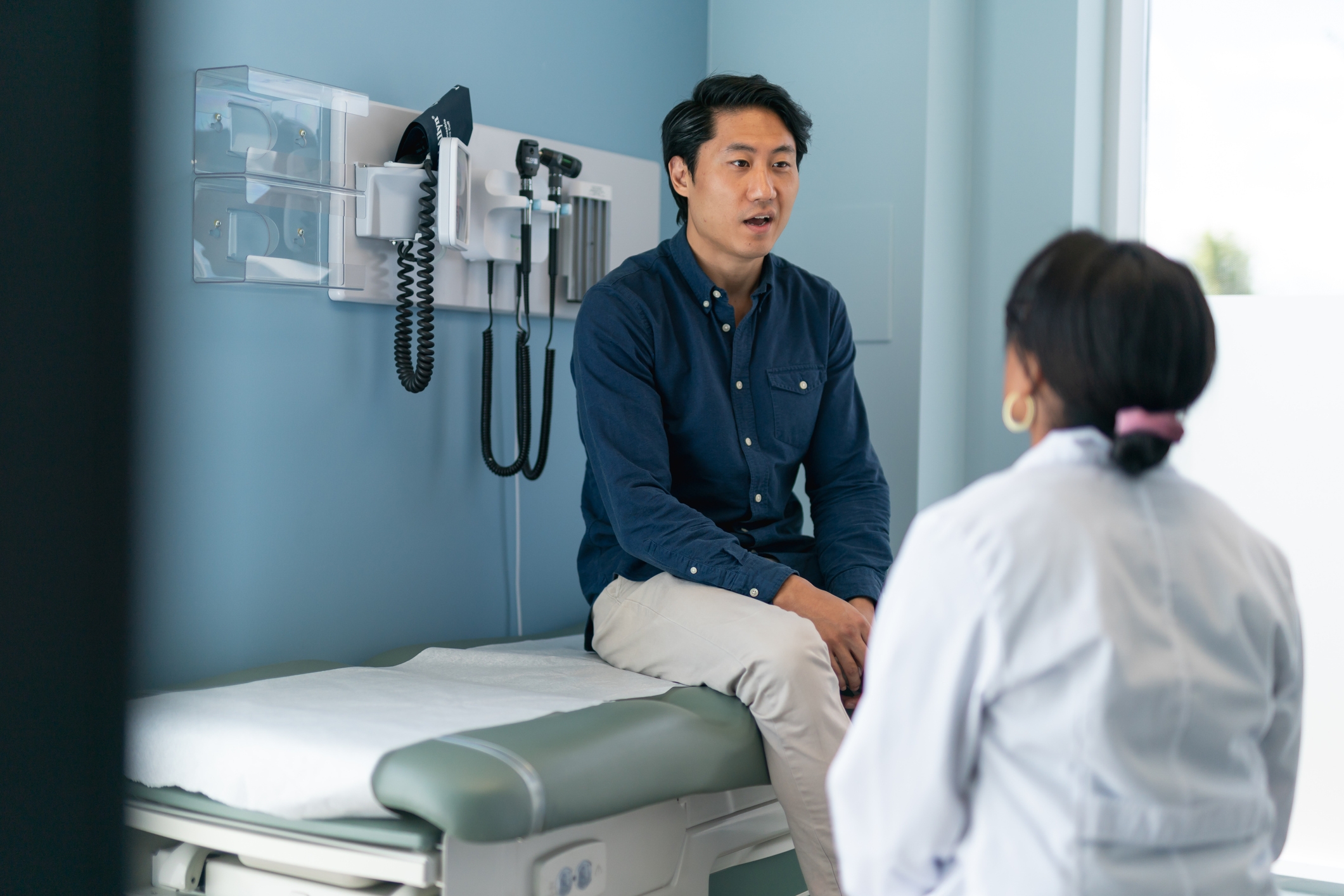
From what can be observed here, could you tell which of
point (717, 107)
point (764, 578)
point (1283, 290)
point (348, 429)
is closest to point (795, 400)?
point (764, 578)

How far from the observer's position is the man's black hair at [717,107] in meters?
2.03

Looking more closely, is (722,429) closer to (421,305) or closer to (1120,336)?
(421,305)

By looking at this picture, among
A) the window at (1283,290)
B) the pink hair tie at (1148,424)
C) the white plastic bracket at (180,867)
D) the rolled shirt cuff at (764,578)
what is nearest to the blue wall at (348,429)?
the white plastic bracket at (180,867)

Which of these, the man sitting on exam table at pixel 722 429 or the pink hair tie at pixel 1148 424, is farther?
the man sitting on exam table at pixel 722 429

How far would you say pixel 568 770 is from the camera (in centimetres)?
129

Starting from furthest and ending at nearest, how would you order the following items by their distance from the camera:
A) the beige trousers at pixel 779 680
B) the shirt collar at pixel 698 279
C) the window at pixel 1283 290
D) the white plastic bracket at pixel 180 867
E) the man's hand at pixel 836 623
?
1. the window at pixel 1283 290
2. the shirt collar at pixel 698 279
3. the man's hand at pixel 836 623
4. the beige trousers at pixel 779 680
5. the white plastic bracket at pixel 180 867

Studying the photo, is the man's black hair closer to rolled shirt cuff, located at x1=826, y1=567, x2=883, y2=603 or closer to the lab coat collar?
rolled shirt cuff, located at x1=826, y1=567, x2=883, y2=603

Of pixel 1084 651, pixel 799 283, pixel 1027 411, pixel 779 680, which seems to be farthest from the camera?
pixel 799 283

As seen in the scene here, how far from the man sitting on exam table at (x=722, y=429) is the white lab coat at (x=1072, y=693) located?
0.79 metres

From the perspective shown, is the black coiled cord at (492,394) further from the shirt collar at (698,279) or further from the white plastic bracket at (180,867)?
the white plastic bracket at (180,867)

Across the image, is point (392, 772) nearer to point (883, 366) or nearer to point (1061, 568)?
point (1061, 568)

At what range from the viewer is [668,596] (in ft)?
5.98

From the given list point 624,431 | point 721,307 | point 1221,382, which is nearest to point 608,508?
point 624,431

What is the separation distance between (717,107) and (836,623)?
A: 908 millimetres
